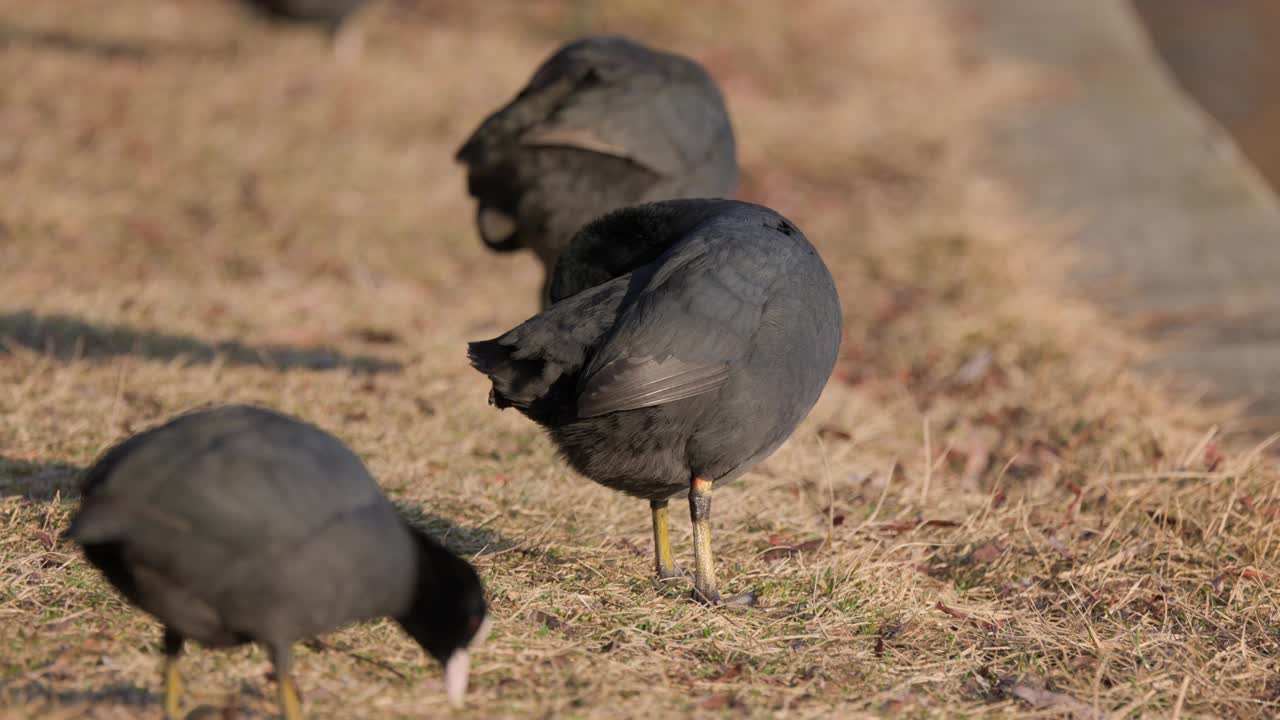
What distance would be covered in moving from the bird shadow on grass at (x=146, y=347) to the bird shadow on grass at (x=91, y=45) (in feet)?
14.6

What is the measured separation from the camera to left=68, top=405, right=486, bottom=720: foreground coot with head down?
2436 millimetres

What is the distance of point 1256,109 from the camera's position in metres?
12.6

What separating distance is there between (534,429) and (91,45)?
6.48 meters

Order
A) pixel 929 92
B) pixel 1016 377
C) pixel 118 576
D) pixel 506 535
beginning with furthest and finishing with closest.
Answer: pixel 929 92
pixel 1016 377
pixel 506 535
pixel 118 576

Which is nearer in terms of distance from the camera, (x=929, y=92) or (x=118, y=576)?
(x=118, y=576)

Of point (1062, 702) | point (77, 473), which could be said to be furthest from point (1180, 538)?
point (77, 473)

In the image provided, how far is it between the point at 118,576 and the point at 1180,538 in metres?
3.08

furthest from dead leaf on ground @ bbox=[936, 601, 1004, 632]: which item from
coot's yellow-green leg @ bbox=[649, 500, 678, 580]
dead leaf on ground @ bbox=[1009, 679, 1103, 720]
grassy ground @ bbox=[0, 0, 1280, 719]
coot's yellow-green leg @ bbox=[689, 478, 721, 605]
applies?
coot's yellow-green leg @ bbox=[649, 500, 678, 580]

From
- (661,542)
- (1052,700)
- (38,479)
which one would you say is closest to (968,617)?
(1052,700)

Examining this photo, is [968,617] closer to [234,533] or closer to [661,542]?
[661,542]

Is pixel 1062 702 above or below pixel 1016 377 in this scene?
above

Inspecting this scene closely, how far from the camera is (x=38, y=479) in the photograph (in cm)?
393

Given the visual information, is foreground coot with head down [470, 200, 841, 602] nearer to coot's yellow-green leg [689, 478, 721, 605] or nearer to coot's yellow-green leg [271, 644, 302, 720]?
coot's yellow-green leg [689, 478, 721, 605]

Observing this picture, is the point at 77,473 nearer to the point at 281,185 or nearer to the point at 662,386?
the point at 662,386
